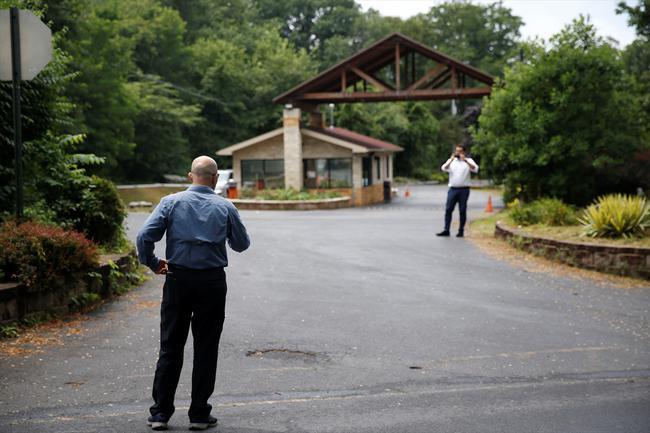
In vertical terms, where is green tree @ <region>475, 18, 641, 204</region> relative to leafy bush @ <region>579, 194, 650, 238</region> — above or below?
above

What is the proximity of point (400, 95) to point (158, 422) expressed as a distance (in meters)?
31.9

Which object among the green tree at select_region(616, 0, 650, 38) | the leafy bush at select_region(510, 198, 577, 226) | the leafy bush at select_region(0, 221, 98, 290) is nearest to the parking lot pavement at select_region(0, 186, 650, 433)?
the leafy bush at select_region(0, 221, 98, 290)

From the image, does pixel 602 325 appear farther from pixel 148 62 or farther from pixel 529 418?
pixel 148 62

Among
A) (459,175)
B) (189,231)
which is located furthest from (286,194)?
(189,231)

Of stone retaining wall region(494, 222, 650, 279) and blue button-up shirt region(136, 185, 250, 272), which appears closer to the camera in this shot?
blue button-up shirt region(136, 185, 250, 272)

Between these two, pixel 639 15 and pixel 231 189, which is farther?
pixel 231 189

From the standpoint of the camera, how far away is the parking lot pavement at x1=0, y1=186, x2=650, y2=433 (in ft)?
17.7

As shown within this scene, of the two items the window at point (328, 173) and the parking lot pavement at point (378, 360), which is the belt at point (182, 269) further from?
the window at point (328, 173)

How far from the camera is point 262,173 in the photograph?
39.1 m

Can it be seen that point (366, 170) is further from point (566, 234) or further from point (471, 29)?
point (471, 29)

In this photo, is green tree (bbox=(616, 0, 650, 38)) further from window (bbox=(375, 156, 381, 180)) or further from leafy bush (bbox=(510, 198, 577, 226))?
window (bbox=(375, 156, 381, 180))

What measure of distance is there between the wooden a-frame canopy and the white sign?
26.9 meters

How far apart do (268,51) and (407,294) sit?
2130 inches

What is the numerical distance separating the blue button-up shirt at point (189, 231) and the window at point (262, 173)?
109ft
